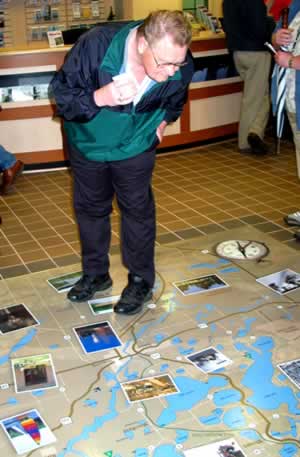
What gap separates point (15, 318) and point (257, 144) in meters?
3.06

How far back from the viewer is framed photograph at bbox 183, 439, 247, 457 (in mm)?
2051

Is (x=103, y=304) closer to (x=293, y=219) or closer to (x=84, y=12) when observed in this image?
(x=293, y=219)

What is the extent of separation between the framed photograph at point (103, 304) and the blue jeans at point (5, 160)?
1875 mm

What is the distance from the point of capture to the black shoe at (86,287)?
3.03 metres

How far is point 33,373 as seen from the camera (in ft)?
8.20

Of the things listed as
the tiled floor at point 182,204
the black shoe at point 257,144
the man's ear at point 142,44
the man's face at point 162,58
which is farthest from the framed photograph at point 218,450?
the black shoe at point 257,144

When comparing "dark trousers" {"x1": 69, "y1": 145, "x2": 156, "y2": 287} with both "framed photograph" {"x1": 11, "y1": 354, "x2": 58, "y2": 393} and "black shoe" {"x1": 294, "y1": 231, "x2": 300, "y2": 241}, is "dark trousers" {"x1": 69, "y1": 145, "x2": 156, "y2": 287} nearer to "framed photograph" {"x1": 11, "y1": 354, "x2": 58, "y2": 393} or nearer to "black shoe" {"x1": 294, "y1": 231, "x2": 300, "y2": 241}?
"framed photograph" {"x1": 11, "y1": 354, "x2": 58, "y2": 393}

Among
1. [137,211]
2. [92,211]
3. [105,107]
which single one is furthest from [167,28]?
[92,211]

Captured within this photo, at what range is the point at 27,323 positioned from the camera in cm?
286

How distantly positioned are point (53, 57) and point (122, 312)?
8.64 feet

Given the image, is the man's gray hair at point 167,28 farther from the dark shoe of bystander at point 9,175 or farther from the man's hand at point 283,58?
the dark shoe of bystander at point 9,175

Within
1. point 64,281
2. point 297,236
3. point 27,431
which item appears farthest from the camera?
point 297,236

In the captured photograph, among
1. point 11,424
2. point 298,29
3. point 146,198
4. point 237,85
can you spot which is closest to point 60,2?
point 237,85

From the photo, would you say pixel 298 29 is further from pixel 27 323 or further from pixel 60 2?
pixel 60 2
